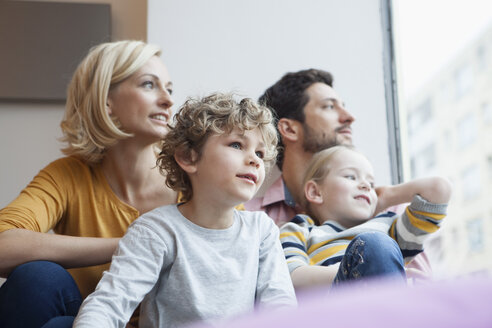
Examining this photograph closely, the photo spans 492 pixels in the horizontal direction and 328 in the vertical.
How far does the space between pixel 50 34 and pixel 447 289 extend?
269 centimetres

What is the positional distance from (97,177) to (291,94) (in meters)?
0.86

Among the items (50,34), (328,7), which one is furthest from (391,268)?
(50,34)

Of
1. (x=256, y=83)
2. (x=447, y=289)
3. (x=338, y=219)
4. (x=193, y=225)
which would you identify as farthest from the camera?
(x=256, y=83)

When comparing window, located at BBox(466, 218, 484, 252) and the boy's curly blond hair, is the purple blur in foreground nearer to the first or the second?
the boy's curly blond hair

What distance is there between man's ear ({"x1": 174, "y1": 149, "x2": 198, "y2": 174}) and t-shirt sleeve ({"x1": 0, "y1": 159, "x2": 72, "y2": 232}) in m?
0.44

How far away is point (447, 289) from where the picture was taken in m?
0.36

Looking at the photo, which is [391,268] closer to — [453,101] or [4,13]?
[4,13]

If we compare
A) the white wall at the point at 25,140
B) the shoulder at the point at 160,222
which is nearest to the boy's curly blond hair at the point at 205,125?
the shoulder at the point at 160,222

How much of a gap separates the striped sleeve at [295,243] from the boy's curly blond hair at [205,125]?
26 centimetres

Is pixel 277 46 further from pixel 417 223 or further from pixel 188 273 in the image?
pixel 188 273

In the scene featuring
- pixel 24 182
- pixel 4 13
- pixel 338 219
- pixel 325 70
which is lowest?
pixel 24 182

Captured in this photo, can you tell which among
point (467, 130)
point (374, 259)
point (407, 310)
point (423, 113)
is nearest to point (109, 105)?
point (374, 259)

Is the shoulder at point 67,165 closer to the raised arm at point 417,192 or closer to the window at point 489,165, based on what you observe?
the raised arm at point 417,192

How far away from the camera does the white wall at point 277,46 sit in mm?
2590
